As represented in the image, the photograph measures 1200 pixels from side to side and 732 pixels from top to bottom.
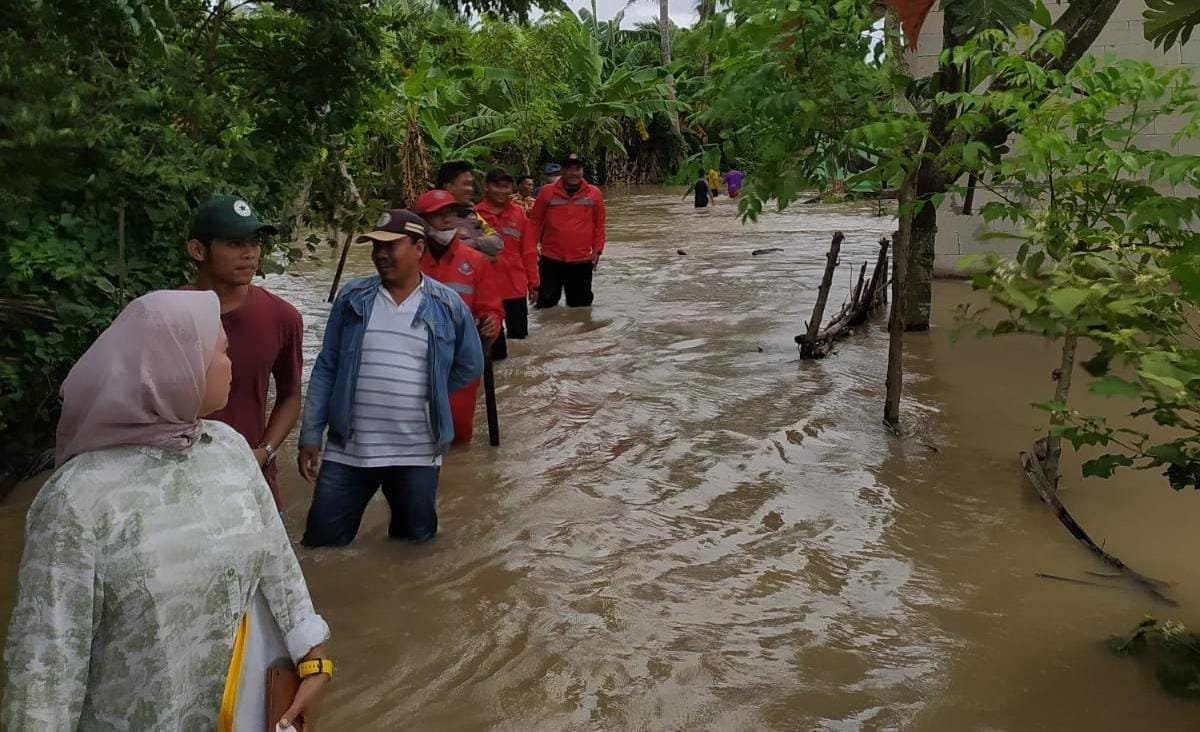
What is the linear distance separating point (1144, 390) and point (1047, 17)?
→ 3.07 metres

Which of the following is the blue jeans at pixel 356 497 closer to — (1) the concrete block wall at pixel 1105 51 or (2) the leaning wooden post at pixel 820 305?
(2) the leaning wooden post at pixel 820 305

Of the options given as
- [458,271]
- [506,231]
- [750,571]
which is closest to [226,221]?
[750,571]

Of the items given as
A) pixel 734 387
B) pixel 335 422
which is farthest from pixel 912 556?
pixel 734 387

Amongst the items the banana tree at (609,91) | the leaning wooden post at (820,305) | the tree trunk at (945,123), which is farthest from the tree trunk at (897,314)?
the banana tree at (609,91)

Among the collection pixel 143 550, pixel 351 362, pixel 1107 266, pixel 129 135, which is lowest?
pixel 351 362

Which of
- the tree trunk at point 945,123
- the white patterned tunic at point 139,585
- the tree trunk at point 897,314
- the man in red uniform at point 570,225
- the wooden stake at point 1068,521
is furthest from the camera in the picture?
the man in red uniform at point 570,225

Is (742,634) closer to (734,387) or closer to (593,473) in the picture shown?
(593,473)

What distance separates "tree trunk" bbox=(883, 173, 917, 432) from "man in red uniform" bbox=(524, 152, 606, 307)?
436 centimetres

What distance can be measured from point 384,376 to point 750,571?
1.85 metres

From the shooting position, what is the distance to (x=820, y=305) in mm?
8742

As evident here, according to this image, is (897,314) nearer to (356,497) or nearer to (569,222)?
(356,497)

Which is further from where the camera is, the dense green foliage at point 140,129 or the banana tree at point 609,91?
the banana tree at point 609,91

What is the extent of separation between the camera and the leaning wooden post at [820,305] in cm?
863

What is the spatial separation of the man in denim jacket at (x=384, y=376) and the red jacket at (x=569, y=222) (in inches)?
251
